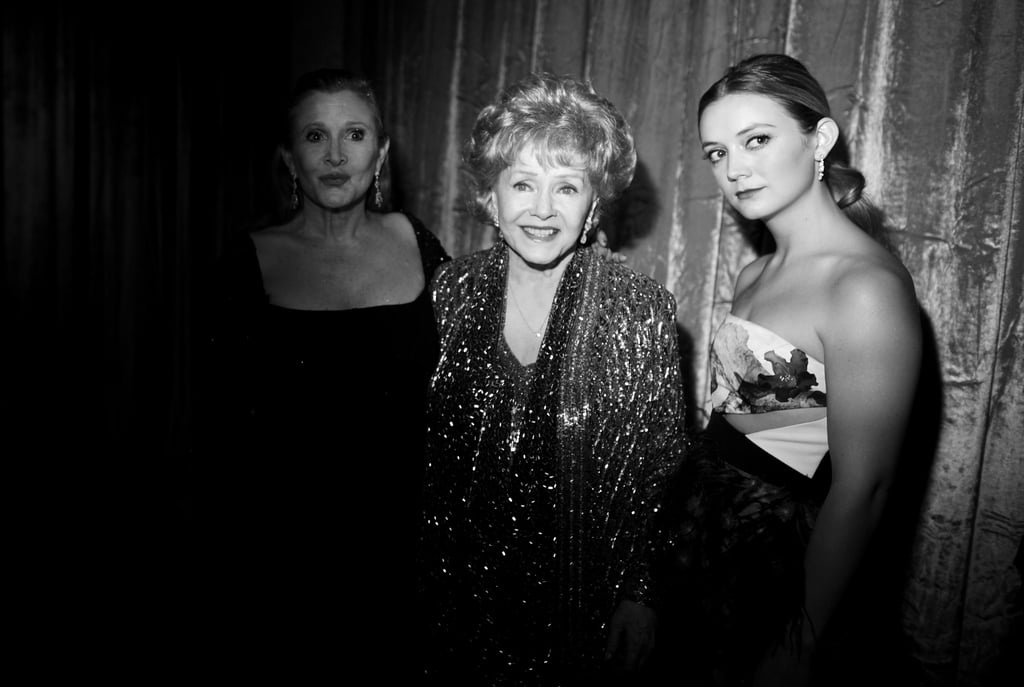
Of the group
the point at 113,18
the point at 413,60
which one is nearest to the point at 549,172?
the point at 413,60

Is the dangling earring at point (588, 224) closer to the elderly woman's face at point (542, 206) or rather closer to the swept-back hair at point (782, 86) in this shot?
the elderly woman's face at point (542, 206)

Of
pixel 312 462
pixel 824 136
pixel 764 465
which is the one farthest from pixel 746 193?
pixel 312 462

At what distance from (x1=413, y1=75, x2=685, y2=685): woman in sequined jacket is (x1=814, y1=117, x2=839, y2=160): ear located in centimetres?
40

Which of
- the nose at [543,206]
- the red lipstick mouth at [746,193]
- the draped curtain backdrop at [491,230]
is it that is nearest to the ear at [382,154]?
the draped curtain backdrop at [491,230]

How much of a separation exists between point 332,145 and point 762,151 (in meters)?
1.07

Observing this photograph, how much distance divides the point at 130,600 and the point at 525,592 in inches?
73.8

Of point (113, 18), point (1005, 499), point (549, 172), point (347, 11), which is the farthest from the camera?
point (113, 18)

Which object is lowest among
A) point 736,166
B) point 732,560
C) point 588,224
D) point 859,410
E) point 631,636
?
point 631,636

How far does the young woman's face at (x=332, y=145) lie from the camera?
1801mm

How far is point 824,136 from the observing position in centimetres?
140

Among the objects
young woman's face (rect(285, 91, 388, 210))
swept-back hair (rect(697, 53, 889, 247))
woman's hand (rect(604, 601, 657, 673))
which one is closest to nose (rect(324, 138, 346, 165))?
young woman's face (rect(285, 91, 388, 210))

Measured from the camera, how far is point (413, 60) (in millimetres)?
2768

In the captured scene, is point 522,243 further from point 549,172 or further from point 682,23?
point 682,23

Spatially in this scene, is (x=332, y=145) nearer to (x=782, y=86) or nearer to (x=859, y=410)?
(x=782, y=86)
